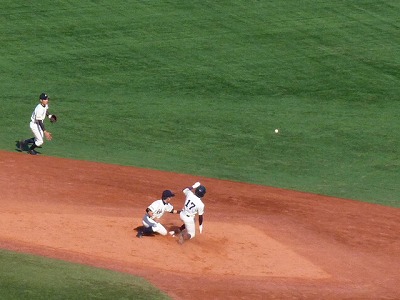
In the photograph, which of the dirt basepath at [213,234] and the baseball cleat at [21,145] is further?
the baseball cleat at [21,145]

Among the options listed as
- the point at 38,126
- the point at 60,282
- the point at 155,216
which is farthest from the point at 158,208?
the point at 38,126

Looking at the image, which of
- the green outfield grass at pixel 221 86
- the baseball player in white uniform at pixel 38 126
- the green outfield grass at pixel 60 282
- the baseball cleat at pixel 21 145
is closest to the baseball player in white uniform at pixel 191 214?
the green outfield grass at pixel 60 282

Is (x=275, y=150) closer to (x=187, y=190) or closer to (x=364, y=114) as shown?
(x=364, y=114)

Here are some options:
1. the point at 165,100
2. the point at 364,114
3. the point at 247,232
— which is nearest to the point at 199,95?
the point at 165,100

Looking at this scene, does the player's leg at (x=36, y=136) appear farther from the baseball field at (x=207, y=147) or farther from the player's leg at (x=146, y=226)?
the player's leg at (x=146, y=226)

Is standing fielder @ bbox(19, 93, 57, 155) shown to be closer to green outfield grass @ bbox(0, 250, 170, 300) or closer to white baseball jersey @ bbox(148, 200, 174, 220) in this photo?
white baseball jersey @ bbox(148, 200, 174, 220)

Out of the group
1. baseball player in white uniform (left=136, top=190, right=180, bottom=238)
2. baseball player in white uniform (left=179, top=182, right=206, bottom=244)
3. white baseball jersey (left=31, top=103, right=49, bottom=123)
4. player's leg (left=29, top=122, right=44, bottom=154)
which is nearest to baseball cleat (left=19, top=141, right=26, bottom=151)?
player's leg (left=29, top=122, right=44, bottom=154)

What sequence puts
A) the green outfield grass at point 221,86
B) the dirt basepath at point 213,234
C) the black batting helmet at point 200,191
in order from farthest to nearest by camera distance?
1. the green outfield grass at point 221,86
2. the black batting helmet at point 200,191
3. the dirt basepath at point 213,234
